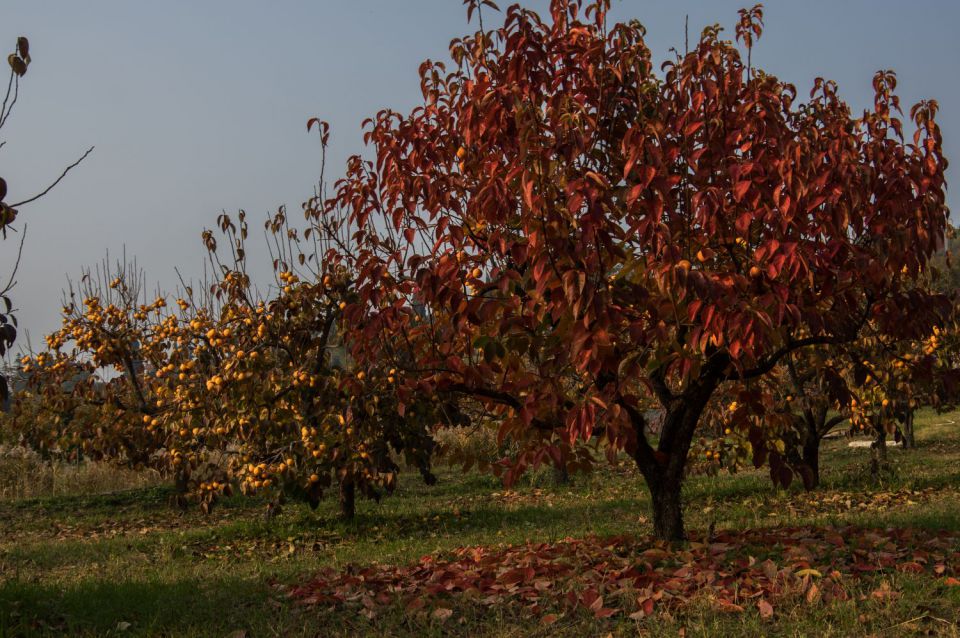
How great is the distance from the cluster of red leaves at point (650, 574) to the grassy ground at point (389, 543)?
161 mm

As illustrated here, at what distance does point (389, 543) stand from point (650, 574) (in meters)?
4.12

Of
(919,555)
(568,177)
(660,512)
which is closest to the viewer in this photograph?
(568,177)

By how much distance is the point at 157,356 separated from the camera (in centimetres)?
1100

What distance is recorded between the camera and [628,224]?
4.71m

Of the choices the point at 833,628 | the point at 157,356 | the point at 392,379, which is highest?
the point at 157,356

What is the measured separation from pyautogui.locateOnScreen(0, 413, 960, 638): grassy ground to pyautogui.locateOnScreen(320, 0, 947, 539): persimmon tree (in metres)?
1.24

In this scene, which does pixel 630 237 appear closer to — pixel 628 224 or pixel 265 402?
pixel 628 224

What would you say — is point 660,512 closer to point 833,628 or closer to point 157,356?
point 833,628

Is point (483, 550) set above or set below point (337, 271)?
below

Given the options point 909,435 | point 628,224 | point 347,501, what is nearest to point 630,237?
point 628,224

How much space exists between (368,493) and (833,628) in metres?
5.57

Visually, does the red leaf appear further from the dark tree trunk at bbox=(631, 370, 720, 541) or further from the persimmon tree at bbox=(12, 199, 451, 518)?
the persimmon tree at bbox=(12, 199, 451, 518)

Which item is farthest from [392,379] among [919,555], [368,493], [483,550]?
[919,555]

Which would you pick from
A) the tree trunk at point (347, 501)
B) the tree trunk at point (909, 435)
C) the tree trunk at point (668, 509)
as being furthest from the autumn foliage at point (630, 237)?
the tree trunk at point (909, 435)
